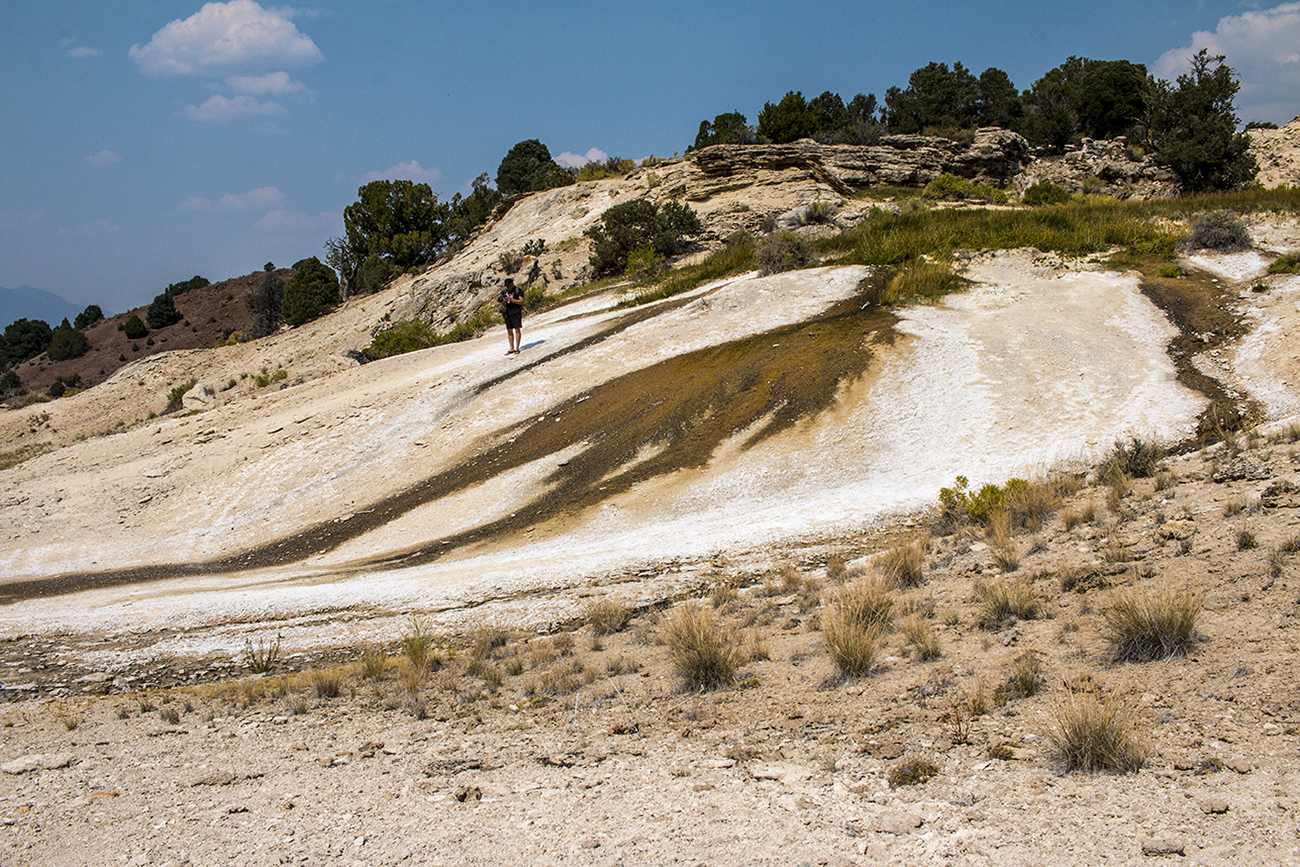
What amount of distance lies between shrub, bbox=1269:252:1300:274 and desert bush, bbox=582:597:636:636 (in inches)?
630

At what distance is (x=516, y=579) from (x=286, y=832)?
518 cm

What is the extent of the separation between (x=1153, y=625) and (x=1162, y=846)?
2.15m

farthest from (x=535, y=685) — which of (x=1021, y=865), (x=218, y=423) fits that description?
(x=218, y=423)

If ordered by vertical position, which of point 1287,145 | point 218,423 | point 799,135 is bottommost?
point 218,423

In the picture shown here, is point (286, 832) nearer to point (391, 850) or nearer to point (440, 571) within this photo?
point (391, 850)

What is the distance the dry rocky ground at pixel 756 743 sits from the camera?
3.49 meters

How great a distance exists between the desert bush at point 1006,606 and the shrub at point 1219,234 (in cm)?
1598

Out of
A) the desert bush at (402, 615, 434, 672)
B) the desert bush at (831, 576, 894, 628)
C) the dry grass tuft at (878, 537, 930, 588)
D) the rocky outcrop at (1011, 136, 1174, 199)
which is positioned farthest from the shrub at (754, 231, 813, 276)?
the rocky outcrop at (1011, 136, 1174, 199)

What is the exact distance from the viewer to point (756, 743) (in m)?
4.74

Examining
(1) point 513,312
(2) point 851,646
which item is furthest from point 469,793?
(1) point 513,312

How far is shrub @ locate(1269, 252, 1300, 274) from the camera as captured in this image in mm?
14664

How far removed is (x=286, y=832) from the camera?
13.5ft

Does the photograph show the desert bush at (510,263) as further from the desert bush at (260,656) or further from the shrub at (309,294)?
the desert bush at (260,656)

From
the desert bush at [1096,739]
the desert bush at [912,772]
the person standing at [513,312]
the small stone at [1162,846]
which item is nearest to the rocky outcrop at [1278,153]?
the person standing at [513,312]
